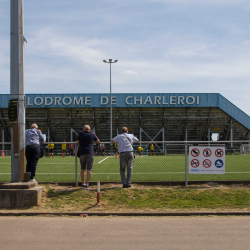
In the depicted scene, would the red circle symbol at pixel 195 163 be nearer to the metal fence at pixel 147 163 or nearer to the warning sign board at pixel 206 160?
the warning sign board at pixel 206 160

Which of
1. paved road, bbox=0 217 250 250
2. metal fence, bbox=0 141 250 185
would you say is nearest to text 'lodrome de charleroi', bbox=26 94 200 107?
metal fence, bbox=0 141 250 185

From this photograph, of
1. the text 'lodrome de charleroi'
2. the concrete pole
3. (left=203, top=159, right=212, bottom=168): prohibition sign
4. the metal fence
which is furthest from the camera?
the text 'lodrome de charleroi'

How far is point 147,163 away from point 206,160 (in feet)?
28.6

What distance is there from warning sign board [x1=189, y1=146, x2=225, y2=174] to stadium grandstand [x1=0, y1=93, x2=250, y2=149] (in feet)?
104

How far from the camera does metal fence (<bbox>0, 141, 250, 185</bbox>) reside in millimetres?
11656

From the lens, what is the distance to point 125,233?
229 inches

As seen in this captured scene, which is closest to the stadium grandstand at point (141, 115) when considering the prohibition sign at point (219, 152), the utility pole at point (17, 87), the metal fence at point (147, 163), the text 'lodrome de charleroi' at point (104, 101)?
the text 'lodrome de charleroi' at point (104, 101)

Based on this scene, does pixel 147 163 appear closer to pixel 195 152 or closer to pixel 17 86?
pixel 195 152

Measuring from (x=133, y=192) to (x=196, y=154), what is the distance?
2.63 meters

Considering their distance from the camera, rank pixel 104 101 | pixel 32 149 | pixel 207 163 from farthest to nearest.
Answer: pixel 104 101, pixel 207 163, pixel 32 149

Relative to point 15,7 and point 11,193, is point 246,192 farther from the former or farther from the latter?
point 15,7

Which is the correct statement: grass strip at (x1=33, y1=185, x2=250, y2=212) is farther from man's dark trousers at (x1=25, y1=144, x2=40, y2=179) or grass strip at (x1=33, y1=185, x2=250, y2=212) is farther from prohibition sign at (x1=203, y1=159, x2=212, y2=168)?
prohibition sign at (x1=203, y1=159, x2=212, y2=168)

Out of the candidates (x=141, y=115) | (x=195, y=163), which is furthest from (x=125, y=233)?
(x=141, y=115)

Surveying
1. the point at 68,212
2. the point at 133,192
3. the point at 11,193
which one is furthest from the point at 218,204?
the point at 11,193
